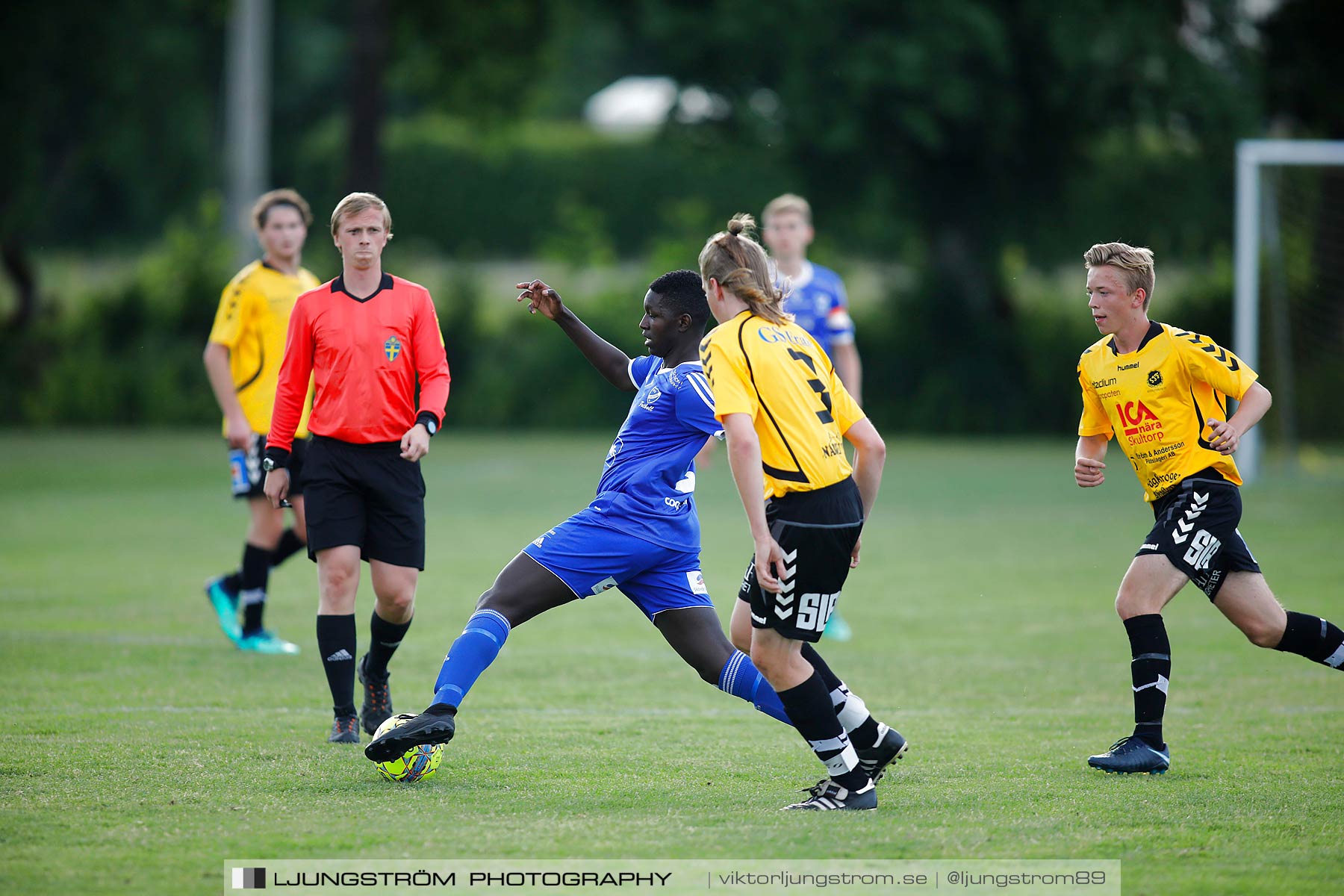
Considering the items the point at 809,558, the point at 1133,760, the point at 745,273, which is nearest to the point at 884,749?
the point at 809,558

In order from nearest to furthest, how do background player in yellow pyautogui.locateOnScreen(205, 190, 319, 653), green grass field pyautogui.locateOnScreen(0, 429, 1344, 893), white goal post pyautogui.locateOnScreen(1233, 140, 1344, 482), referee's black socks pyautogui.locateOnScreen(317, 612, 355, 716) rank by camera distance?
green grass field pyautogui.locateOnScreen(0, 429, 1344, 893)
referee's black socks pyautogui.locateOnScreen(317, 612, 355, 716)
background player in yellow pyautogui.locateOnScreen(205, 190, 319, 653)
white goal post pyautogui.locateOnScreen(1233, 140, 1344, 482)

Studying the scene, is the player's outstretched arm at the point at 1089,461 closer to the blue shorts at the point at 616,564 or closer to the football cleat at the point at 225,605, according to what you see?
the blue shorts at the point at 616,564

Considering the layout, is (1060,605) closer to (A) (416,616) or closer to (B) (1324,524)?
(A) (416,616)

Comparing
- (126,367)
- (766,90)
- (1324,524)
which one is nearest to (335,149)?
(126,367)

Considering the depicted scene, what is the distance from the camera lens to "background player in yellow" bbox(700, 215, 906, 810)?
4.91 m

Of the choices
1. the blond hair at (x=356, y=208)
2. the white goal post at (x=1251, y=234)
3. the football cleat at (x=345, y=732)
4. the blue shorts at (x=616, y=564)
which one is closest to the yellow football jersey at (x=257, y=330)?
the blond hair at (x=356, y=208)

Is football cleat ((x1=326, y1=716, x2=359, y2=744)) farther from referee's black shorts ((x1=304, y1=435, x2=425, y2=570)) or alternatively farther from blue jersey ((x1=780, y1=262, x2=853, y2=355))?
blue jersey ((x1=780, y1=262, x2=853, y2=355))

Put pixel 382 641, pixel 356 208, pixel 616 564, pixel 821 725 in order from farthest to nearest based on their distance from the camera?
pixel 382 641 < pixel 356 208 < pixel 616 564 < pixel 821 725

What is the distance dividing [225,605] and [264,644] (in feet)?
1.62

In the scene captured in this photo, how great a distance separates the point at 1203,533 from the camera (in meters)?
5.69

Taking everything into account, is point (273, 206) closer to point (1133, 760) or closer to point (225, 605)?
point (225, 605)

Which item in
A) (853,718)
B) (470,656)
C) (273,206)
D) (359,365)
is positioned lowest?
(853,718)

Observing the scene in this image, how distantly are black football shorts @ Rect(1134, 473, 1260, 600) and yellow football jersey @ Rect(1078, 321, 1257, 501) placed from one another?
66 millimetres

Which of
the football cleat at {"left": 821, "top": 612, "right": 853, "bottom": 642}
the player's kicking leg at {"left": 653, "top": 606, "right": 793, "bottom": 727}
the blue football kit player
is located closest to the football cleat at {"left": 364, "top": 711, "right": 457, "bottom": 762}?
the blue football kit player
